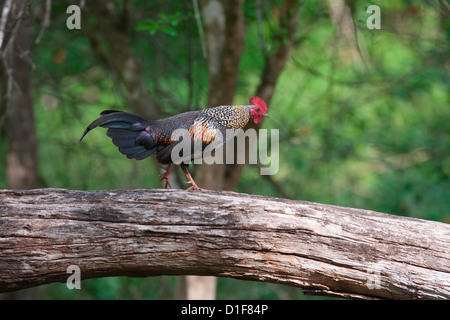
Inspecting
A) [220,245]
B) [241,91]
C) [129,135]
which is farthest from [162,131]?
[241,91]

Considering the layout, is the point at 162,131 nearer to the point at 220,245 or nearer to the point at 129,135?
the point at 129,135

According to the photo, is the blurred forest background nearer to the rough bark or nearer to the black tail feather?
the black tail feather

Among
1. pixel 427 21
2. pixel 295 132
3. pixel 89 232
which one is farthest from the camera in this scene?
pixel 427 21

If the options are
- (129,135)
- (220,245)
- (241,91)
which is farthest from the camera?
(241,91)

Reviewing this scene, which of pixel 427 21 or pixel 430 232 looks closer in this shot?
pixel 430 232

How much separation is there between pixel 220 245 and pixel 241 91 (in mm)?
4591

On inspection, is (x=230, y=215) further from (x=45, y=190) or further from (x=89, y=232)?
(x=45, y=190)

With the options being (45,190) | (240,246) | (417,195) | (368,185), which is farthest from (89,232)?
(368,185)

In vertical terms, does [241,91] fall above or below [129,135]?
above

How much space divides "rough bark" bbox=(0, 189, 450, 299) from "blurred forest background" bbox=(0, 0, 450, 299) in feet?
6.06

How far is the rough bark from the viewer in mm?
2828

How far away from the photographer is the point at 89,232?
2865mm

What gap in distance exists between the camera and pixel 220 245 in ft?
9.38

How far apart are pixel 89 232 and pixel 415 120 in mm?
6325
